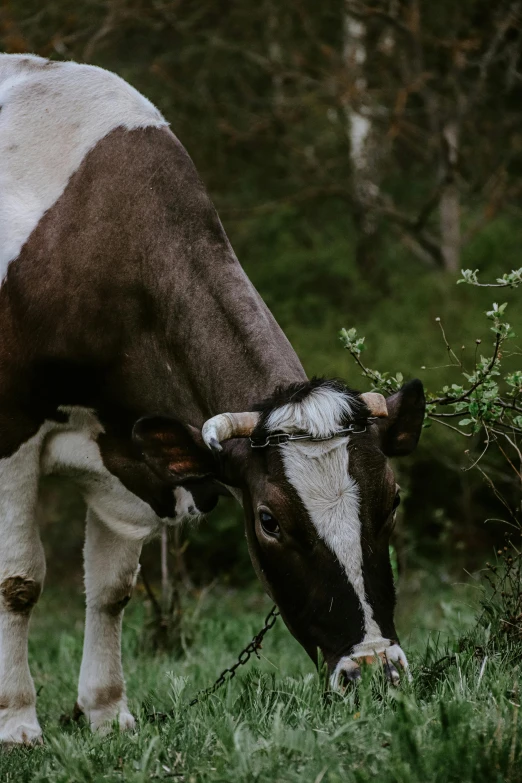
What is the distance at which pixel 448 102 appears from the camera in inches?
554

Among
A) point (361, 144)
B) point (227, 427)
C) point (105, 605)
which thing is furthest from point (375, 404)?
point (361, 144)

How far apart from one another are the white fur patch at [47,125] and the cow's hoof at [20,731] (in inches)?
81.5

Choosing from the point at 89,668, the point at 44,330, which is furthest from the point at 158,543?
the point at 44,330

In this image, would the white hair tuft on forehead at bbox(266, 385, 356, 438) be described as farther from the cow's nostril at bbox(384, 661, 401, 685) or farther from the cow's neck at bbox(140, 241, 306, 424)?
the cow's nostril at bbox(384, 661, 401, 685)

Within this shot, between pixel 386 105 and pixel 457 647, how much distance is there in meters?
11.3

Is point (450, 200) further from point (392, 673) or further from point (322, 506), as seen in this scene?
point (392, 673)

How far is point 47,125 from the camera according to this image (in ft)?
17.7

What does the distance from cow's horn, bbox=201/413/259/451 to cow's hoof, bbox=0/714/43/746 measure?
64.3 inches

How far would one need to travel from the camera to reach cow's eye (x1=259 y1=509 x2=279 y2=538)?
4219 millimetres

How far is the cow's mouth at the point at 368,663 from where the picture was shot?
3.83 meters

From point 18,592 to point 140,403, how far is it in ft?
3.52

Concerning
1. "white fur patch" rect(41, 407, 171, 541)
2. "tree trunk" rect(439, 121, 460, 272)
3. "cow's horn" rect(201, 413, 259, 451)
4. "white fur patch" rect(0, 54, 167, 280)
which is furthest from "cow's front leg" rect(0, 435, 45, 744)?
"tree trunk" rect(439, 121, 460, 272)

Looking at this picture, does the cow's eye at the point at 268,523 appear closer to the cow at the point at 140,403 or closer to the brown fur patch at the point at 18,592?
the cow at the point at 140,403

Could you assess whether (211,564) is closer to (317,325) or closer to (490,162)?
(317,325)
